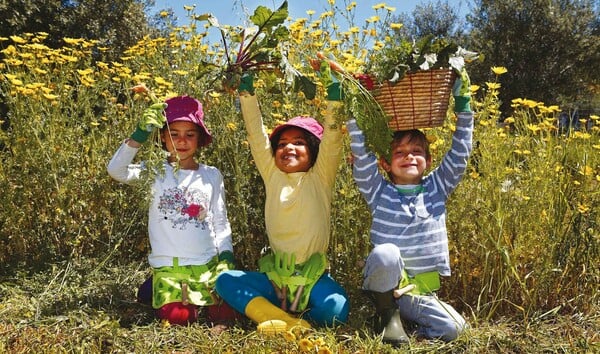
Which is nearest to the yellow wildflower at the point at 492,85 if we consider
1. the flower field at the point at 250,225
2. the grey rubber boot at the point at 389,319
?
the flower field at the point at 250,225

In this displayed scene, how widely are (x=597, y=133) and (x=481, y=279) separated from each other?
152 cm

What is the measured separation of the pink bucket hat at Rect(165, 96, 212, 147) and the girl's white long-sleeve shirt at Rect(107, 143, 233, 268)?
0.70ft

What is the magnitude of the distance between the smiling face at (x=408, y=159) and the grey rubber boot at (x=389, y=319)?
47 centimetres

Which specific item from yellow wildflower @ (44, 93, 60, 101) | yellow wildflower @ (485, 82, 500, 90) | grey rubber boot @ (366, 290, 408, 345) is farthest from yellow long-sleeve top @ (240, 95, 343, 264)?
yellow wildflower @ (44, 93, 60, 101)

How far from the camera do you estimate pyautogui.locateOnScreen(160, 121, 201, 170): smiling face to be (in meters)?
2.86

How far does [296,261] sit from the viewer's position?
2734 millimetres

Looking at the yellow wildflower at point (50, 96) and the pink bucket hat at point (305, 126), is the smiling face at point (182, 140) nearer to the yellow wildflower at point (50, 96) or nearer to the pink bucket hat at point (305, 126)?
the pink bucket hat at point (305, 126)

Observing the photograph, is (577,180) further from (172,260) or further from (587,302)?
(172,260)

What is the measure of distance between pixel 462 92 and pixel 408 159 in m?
0.34

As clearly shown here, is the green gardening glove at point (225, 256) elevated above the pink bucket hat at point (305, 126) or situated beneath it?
situated beneath

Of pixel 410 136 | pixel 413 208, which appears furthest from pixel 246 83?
pixel 413 208

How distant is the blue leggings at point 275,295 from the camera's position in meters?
2.65

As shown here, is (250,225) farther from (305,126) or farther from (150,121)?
(150,121)

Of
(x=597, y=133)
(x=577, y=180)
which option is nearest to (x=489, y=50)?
(x=597, y=133)
